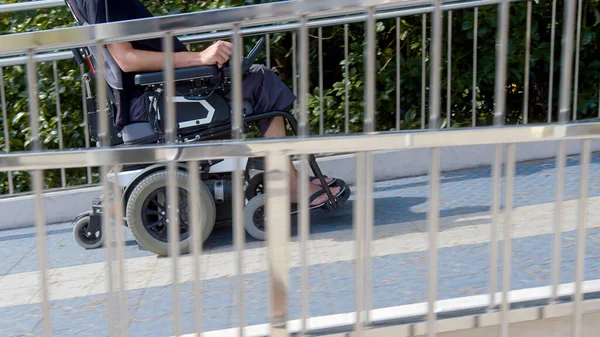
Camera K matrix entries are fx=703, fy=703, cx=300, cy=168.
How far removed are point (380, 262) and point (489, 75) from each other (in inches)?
98.8

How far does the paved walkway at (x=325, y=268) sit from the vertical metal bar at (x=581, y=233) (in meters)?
0.54

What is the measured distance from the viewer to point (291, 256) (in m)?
3.57

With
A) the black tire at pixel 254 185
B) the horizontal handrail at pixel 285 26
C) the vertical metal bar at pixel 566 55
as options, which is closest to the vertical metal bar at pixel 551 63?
the horizontal handrail at pixel 285 26

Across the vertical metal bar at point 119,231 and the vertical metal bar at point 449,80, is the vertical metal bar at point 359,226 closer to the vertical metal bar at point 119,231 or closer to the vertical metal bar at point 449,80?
the vertical metal bar at point 119,231

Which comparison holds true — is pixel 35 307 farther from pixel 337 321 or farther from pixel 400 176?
pixel 400 176

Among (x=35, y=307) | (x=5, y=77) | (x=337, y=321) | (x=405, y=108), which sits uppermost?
(x=5, y=77)

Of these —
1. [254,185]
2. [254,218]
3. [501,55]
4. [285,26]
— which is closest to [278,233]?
[501,55]

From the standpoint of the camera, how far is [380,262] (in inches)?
138

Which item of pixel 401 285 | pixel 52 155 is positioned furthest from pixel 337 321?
pixel 52 155

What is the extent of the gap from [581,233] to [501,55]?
0.65m

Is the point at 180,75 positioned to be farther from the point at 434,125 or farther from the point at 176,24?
the point at 434,125

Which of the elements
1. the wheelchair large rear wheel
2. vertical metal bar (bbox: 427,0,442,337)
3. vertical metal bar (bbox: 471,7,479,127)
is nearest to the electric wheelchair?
the wheelchair large rear wheel

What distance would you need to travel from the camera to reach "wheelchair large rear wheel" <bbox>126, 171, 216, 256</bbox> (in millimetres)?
3811

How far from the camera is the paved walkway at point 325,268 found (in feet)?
10.1
